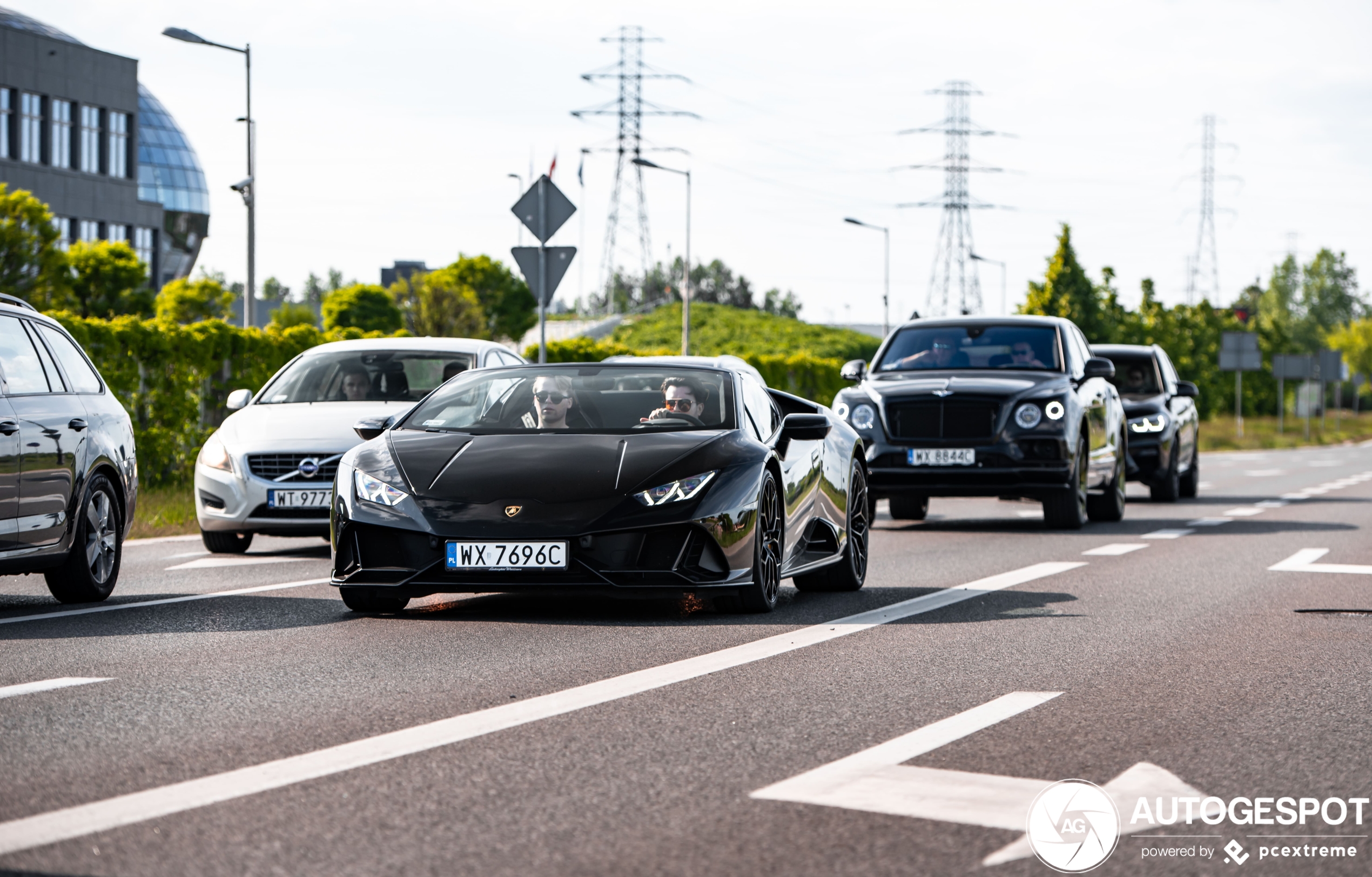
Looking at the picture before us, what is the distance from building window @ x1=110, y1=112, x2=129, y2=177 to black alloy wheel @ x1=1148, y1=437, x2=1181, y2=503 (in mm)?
67191

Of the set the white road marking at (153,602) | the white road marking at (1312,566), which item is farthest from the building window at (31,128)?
the white road marking at (1312,566)

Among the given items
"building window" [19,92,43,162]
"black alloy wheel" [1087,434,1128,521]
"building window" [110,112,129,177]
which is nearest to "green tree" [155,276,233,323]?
"building window" [19,92,43,162]

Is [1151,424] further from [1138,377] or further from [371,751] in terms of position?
[371,751]

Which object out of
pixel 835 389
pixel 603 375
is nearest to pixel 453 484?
pixel 603 375

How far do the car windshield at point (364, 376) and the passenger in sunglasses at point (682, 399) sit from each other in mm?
4958

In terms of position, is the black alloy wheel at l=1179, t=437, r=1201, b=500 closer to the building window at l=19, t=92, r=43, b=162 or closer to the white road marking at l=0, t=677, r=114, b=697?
the white road marking at l=0, t=677, r=114, b=697

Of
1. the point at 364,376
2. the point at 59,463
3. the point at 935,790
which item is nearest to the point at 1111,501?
the point at 364,376

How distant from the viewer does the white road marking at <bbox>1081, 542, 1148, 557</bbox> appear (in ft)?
45.2

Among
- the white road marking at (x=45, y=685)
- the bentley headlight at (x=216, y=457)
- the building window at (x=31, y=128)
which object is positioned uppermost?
the building window at (x=31, y=128)

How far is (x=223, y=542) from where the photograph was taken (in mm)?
13391

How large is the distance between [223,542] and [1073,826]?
978cm

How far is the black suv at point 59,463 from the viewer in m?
8.90

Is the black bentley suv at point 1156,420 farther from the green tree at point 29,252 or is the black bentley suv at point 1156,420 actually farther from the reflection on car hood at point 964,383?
the green tree at point 29,252

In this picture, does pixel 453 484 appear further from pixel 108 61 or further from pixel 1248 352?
pixel 108 61
